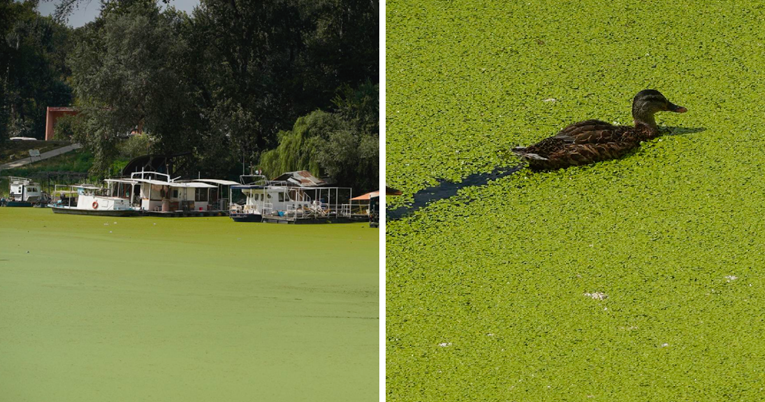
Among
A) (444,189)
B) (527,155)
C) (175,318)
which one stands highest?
(527,155)

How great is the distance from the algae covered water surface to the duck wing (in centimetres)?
12

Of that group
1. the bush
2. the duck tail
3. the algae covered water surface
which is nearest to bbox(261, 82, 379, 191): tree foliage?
the algae covered water surface

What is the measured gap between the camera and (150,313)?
2.26 meters

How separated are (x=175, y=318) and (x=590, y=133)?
5.64 feet

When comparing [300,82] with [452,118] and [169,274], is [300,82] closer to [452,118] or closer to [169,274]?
[452,118]

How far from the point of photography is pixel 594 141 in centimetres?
288

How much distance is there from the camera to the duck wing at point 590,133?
287 cm

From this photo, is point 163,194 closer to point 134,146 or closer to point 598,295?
point 134,146

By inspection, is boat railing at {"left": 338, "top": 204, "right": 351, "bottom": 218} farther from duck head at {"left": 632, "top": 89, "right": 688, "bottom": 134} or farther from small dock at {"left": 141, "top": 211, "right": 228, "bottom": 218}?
duck head at {"left": 632, "top": 89, "right": 688, "bottom": 134}

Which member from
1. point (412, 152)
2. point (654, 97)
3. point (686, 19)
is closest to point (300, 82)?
point (412, 152)

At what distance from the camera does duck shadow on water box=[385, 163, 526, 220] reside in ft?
9.28

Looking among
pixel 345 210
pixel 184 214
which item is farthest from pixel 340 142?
pixel 184 214

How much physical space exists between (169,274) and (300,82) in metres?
1.17

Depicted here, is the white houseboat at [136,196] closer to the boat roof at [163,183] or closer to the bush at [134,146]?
the boat roof at [163,183]
